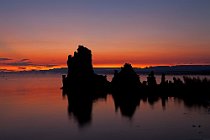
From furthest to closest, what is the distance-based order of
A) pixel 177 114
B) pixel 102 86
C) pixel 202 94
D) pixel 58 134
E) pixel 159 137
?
pixel 102 86
pixel 202 94
pixel 177 114
pixel 58 134
pixel 159 137

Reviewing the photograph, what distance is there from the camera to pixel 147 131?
38.2m

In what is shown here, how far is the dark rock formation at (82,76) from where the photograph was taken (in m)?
110

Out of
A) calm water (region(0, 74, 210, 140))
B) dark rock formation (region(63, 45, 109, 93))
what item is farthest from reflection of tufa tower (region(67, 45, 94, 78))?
calm water (region(0, 74, 210, 140))

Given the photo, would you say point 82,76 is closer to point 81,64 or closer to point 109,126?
point 81,64

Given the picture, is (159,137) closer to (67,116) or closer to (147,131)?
(147,131)

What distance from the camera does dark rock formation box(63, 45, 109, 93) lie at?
110 meters

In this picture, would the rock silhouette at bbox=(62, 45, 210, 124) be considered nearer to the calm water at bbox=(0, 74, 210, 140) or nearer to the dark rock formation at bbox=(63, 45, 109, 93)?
the dark rock formation at bbox=(63, 45, 109, 93)

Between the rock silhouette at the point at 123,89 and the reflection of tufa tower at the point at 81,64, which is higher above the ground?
the reflection of tufa tower at the point at 81,64

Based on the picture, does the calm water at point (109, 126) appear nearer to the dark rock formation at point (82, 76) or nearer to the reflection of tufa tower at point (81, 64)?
the dark rock formation at point (82, 76)

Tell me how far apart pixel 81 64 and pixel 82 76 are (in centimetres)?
478

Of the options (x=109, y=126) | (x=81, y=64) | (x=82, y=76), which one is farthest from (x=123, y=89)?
(x=109, y=126)

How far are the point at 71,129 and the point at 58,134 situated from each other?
3646mm

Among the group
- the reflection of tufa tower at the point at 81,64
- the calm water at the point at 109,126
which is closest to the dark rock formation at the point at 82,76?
the reflection of tufa tower at the point at 81,64

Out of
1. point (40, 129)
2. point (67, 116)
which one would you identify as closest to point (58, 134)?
point (40, 129)
